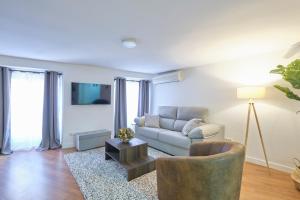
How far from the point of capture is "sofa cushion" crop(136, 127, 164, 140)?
407 cm

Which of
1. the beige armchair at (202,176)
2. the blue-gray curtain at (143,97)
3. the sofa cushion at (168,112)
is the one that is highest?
the blue-gray curtain at (143,97)

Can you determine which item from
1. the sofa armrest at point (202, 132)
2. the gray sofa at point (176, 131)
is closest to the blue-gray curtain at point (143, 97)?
the gray sofa at point (176, 131)

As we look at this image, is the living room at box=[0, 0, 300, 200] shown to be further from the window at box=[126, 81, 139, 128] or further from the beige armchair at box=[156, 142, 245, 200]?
the window at box=[126, 81, 139, 128]

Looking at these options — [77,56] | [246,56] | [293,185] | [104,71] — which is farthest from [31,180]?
[246,56]

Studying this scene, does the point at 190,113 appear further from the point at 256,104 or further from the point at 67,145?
the point at 67,145

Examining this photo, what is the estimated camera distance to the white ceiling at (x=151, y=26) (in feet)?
5.32

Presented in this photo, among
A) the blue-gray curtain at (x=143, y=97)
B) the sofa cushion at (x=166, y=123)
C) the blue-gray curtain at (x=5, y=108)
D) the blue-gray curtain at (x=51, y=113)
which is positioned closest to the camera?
the blue-gray curtain at (x=5, y=108)

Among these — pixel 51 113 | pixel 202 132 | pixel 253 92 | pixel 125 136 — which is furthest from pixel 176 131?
pixel 51 113

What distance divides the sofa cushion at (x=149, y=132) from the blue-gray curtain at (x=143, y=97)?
3.86ft

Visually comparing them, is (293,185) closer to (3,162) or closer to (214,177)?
(214,177)

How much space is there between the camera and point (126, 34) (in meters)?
2.34

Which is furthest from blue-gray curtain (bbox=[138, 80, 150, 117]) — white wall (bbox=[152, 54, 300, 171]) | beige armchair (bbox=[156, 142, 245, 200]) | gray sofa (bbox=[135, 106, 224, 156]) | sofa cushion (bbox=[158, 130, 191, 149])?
beige armchair (bbox=[156, 142, 245, 200])

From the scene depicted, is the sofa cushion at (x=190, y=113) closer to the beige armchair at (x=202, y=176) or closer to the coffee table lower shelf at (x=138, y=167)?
the coffee table lower shelf at (x=138, y=167)

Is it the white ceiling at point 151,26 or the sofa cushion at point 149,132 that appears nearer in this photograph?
the white ceiling at point 151,26
